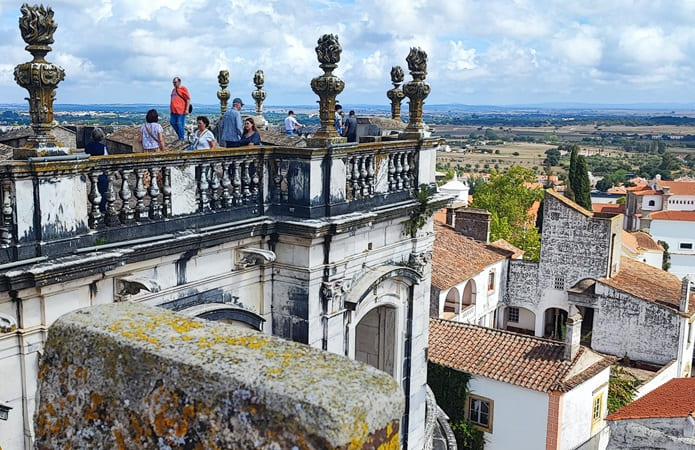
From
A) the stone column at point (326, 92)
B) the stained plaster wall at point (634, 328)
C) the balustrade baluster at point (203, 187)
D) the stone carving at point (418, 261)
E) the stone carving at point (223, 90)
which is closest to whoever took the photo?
the balustrade baluster at point (203, 187)

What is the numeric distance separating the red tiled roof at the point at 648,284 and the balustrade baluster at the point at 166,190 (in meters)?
35.1

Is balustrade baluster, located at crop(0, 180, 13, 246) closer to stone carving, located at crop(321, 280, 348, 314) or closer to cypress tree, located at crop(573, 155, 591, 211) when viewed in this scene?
stone carving, located at crop(321, 280, 348, 314)

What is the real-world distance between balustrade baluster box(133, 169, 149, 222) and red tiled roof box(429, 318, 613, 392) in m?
21.1

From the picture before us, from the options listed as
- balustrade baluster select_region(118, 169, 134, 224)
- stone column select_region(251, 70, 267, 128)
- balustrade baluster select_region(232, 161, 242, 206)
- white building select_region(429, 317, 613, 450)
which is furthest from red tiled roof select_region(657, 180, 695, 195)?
balustrade baluster select_region(118, 169, 134, 224)

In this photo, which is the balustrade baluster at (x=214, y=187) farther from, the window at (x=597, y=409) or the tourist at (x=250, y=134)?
the window at (x=597, y=409)

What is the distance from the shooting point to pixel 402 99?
53.1 ft

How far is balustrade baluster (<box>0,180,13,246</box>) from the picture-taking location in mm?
7398

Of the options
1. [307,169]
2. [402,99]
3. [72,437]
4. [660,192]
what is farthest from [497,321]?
[660,192]

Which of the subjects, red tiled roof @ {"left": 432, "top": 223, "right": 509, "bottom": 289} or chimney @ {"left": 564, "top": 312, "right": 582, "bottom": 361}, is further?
red tiled roof @ {"left": 432, "top": 223, "right": 509, "bottom": 289}

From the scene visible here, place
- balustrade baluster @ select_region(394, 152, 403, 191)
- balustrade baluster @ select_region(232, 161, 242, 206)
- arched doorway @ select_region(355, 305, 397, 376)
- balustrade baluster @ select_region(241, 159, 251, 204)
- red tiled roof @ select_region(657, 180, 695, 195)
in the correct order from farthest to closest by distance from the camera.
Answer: red tiled roof @ select_region(657, 180, 695, 195) < arched doorway @ select_region(355, 305, 397, 376) < balustrade baluster @ select_region(394, 152, 403, 191) < balustrade baluster @ select_region(241, 159, 251, 204) < balustrade baluster @ select_region(232, 161, 242, 206)

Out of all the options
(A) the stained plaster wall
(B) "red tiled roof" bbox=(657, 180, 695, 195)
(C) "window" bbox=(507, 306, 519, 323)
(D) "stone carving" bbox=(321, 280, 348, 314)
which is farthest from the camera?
(B) "red tiled roof" bbox=(657, 180, 695, 195)

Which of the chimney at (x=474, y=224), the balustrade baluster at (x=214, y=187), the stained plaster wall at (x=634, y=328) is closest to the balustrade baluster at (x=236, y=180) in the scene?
the balustrade baluster at (x=214, y=187)

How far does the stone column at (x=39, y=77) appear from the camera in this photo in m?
7.45

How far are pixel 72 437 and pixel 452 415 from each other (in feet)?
90.6
